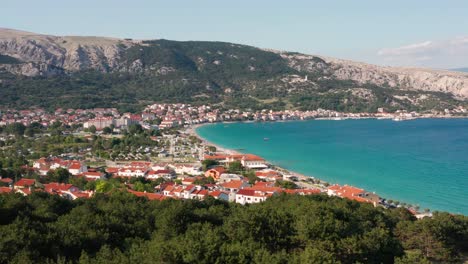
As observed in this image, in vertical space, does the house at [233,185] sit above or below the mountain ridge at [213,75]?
below

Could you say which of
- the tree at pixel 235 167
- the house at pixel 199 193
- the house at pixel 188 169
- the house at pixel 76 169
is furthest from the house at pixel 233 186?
the house at pixel 76 169

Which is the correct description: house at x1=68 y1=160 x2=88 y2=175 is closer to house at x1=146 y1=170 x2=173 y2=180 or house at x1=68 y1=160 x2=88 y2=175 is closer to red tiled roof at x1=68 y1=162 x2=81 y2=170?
red tiled roof at x1=68 y1=162 x2=81 y2=170

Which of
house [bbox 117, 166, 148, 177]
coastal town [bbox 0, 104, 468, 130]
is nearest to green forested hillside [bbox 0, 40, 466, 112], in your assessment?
coastal town [bbox 0, 104, 468, 130]

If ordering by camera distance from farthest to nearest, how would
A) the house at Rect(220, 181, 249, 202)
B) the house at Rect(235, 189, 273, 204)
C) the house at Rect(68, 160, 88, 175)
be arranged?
the house at Rect(68, 160, 88, 175)
the house at Rect(220, 181, 249, 202)
the house at Rect(235, 189, 273, 204)

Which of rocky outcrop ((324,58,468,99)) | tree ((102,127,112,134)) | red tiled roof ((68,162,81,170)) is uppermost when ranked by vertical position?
rocky outcrop ((324,58,468,99))

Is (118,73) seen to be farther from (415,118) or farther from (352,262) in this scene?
(352,262)

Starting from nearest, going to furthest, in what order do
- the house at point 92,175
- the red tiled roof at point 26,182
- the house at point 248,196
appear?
the house at point 248,196, the red tiled roof at point 26,182, the house at point 92,175

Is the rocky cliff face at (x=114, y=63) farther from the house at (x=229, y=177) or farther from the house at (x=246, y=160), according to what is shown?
the house at (x=229, y=177)
